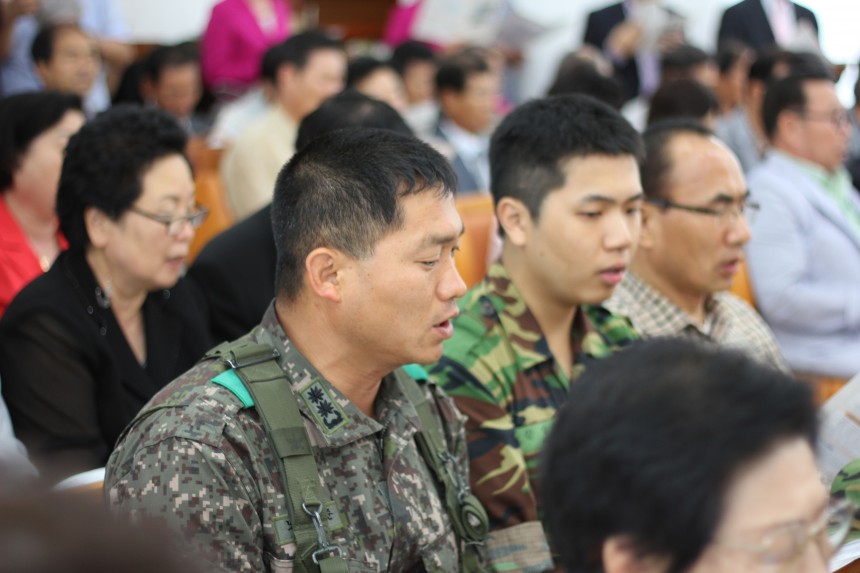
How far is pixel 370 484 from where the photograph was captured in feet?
5.14

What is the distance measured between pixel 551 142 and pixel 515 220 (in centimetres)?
18

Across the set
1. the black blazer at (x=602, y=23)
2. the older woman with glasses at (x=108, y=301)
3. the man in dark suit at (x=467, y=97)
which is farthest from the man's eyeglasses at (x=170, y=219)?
the black blazer at (x=602, y=23)

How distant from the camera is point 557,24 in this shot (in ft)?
24.5

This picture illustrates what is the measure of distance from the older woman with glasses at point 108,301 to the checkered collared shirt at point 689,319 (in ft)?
3.44

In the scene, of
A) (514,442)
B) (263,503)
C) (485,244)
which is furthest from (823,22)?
(263,503)

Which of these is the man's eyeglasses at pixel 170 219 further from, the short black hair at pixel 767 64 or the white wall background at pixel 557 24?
the white wall background at pixel 557 24

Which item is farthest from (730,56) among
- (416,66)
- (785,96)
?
(785,96)

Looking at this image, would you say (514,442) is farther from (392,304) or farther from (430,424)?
(392,304)

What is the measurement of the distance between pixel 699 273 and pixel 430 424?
114cm

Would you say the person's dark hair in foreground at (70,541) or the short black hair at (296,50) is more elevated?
the short black hair at (296,50)

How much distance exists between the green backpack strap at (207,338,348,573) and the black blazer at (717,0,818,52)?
5910 millimetres

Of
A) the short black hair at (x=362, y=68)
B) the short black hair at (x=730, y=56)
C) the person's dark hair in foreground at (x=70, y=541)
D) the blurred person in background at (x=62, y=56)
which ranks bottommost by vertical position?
the short black hair at (x=730, y=56)

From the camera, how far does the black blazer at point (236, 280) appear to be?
271 centimetres

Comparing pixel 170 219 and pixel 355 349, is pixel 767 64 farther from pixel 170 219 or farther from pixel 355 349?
pixel 355 349
